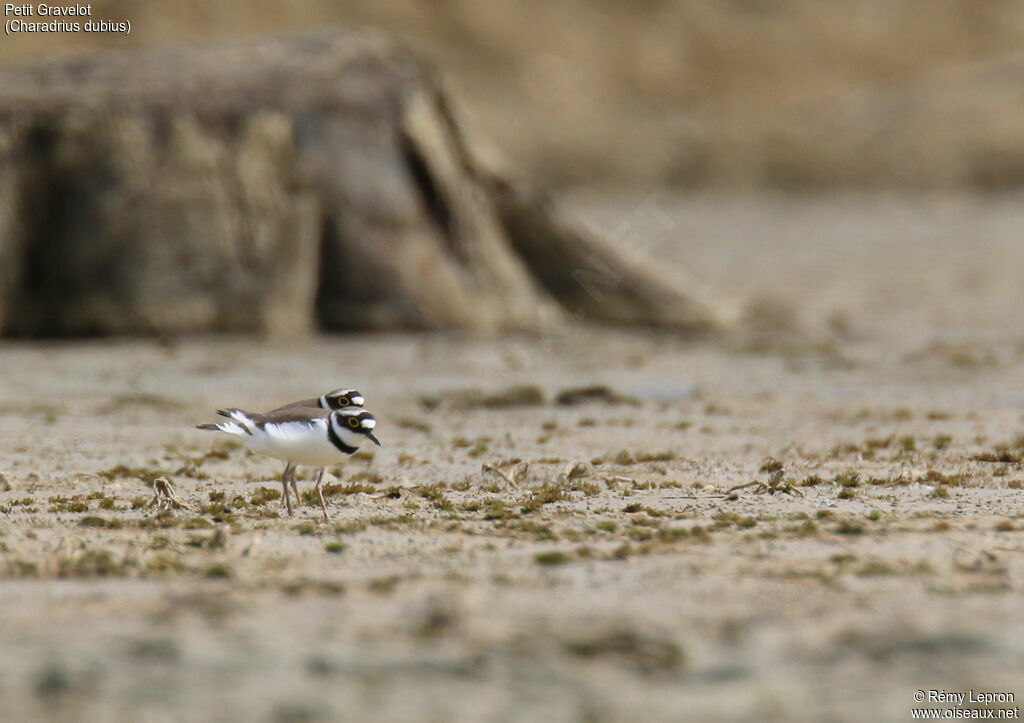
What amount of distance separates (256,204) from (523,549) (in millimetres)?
9463

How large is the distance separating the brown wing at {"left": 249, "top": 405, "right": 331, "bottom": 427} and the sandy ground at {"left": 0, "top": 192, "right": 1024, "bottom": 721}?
0.43 m

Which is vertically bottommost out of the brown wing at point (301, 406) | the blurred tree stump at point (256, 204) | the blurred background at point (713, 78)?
the brown wing at point (301, 406)

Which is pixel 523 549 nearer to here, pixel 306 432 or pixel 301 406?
pixel 306 432

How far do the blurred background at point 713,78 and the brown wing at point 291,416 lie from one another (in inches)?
1515

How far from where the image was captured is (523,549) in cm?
609

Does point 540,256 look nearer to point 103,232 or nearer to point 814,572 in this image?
point 103,232

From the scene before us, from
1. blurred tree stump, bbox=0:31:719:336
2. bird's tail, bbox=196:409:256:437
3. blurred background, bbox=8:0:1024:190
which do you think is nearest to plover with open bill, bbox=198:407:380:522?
bird's tail, bbox=196:409:256:437

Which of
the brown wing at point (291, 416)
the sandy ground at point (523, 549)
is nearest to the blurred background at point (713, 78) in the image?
the sandy ground at point (523, 549)

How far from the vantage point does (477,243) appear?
15805 millimetres

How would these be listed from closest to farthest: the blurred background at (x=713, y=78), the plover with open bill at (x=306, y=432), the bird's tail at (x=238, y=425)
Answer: the plover with open bill at (x=306, y=432) → the bird's tail at (x=238, y=425) → the blurred background at (x=713, y=78)

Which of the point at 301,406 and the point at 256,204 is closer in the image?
the point at 301,406

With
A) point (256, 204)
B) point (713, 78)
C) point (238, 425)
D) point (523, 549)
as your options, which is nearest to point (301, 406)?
point (238, 425)

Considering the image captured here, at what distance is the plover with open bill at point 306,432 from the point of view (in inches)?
263

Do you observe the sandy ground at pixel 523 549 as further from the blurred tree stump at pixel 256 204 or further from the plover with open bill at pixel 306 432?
the blurred tree stump at pixel 256 204
